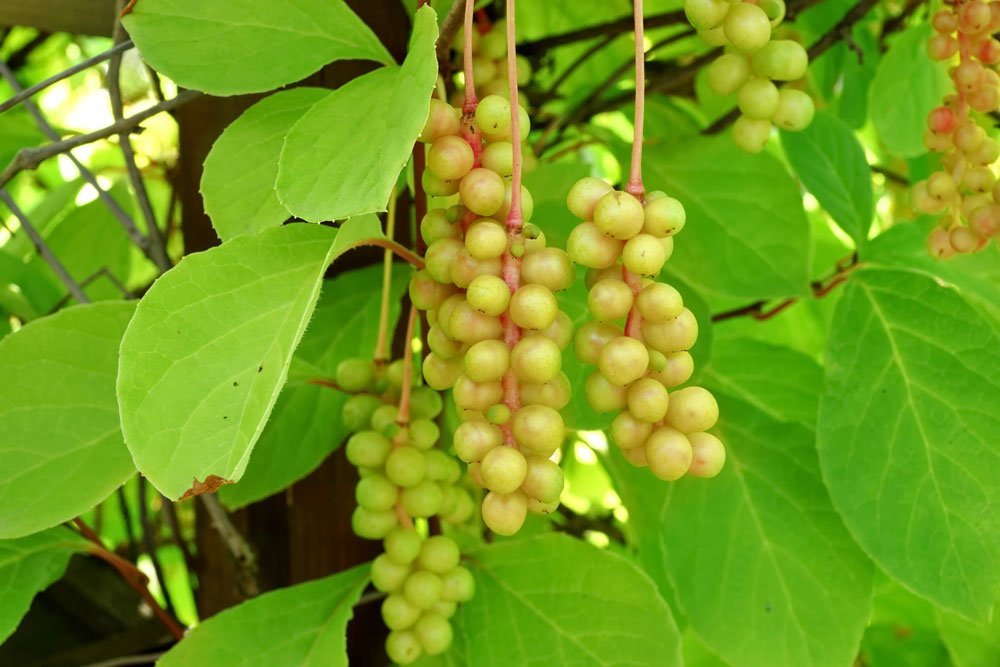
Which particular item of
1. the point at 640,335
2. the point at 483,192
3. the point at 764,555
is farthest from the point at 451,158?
the point at 764,555

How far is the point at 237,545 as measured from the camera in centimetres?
89

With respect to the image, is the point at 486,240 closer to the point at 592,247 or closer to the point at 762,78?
the point at 592,247

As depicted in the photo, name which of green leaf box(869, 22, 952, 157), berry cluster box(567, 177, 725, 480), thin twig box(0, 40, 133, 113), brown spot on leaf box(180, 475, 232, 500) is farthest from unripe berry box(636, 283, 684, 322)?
green leaf box(869, 22, 952, 157)

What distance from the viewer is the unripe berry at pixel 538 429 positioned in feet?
1.45

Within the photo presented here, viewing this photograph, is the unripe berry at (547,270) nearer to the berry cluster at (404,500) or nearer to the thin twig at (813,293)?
the berry cluster at (404,500)

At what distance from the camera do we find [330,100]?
1.76 feet

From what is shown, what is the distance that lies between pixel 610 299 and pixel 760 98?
0.27 m

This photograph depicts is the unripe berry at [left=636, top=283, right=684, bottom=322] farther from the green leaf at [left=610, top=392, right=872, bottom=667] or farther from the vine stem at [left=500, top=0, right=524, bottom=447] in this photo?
the green leaf at [left=610, top=392, right=872, bottom=667]

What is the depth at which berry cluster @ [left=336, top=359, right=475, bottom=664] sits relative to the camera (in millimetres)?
692

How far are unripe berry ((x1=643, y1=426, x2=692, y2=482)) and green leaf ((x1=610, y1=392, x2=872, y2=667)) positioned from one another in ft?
1.09

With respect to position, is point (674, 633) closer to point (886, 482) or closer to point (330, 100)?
point (886, 482)

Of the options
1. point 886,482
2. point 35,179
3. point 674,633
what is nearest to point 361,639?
point 674,633

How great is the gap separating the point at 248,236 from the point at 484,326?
16 centimetres

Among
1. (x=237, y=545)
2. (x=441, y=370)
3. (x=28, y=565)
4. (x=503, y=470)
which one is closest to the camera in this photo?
(x=503, y=470)
